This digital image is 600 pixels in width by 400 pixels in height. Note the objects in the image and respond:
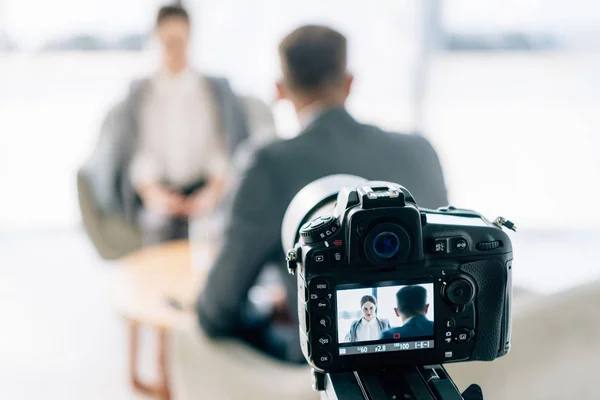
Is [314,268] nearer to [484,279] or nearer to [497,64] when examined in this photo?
[484,279]

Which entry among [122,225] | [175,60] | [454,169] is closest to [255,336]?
[122,225]

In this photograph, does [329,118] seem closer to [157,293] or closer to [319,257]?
[319,257]

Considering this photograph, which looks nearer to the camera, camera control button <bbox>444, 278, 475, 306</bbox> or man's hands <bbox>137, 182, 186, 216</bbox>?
camera control button <bbox>444, 278, 475, 306</bbox>

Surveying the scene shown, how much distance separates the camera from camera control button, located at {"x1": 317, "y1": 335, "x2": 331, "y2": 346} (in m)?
0.57

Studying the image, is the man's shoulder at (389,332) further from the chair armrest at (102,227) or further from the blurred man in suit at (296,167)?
the chair armrest at (102,227)

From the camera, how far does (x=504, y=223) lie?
2.06 ft

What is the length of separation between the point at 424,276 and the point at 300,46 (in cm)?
80

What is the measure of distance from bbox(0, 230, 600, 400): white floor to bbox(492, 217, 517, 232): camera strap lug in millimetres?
939

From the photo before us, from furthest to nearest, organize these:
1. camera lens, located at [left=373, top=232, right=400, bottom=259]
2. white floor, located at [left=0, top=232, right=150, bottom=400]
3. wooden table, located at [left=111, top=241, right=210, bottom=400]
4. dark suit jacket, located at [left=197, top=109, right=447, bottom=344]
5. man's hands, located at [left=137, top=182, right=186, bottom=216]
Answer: man's hands, located at [left=137, top=182, right=186, bottom=216]
white floor, located at [left=0, top=232, right=150, bottom=400]
wooden table, located at [left=111, top=241, right=210, bottom=400]
dark suit jacket, located at [left=197, top=109, right=447, bottom=344]
camera lens, located at [left=373, top=232, right=400, bottom=259]

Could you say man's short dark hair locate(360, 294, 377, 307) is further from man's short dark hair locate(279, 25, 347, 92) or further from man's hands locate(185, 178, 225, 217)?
man's hands locate(185, 178, 225, 217)

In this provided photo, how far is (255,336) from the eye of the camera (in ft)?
4.37

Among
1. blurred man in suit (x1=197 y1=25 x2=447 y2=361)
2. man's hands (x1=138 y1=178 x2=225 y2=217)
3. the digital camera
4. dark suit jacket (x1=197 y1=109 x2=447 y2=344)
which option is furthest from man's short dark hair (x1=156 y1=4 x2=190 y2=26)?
the digital camera

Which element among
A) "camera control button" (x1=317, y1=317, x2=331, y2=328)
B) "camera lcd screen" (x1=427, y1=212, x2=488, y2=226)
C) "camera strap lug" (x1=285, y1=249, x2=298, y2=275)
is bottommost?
"camera control button" (x1=317, y1=317, x2=331, y2=328)

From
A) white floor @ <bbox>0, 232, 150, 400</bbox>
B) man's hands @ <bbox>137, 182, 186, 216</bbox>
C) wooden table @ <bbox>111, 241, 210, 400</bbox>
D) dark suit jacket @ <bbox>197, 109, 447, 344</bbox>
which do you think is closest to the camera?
dark suit jacket @ <bbox>197, 109, 447, 344</bbox>
